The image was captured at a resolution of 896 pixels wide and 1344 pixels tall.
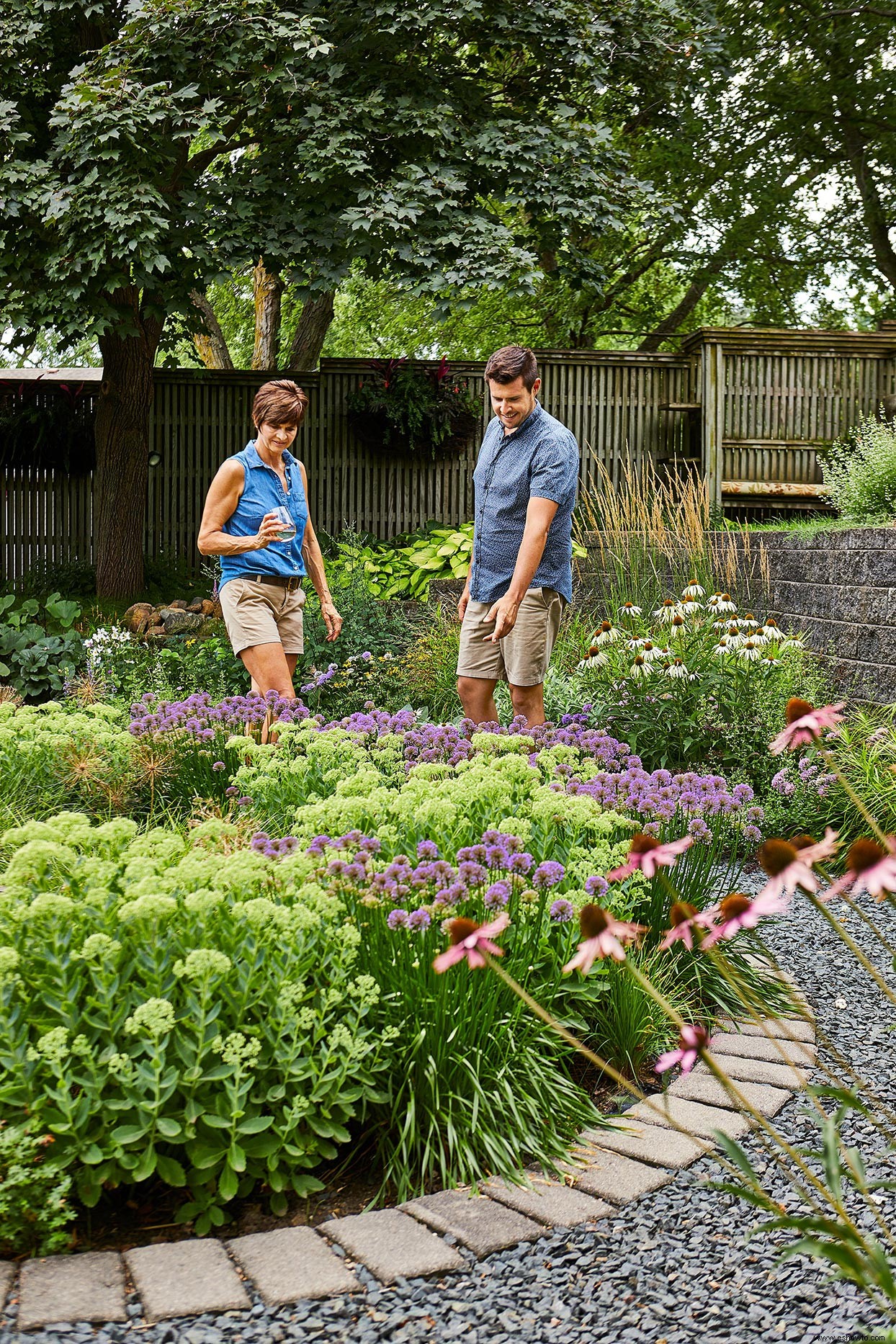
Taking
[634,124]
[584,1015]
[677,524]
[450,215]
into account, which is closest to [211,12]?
[450,215]

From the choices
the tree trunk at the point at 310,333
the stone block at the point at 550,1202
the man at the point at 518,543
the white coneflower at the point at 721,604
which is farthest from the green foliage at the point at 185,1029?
the tree trunk at the point at 310,333

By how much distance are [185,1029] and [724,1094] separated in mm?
1205

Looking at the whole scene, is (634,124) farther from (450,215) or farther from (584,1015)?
(584,1015)

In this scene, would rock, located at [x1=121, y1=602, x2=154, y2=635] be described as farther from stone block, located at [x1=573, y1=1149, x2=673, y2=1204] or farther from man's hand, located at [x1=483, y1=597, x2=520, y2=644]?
stone block, located at [x1=573, y1=1149, x2=673, y2=1204]

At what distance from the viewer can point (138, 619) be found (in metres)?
7.76

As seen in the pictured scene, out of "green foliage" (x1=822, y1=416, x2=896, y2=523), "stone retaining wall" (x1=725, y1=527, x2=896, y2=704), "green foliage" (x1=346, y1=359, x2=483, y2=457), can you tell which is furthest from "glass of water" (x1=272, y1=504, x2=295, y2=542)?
"green foliage" (x1=346, y1=359, x2=483, y2=457)

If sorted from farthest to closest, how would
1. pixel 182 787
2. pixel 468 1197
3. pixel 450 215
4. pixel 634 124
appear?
pixel 634 124 → pixel 450 215 → pixel 182 787 → pixel 468 1197

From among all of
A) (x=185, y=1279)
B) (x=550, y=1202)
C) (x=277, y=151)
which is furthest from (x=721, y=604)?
(x=277, y=151)

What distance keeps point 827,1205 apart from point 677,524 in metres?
5.11

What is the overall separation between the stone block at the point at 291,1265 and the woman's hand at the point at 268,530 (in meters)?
2.91

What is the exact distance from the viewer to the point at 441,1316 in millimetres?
1685

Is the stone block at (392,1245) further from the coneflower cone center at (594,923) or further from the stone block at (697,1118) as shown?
the coneflower cone center at (594,923)

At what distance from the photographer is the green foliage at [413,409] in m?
10.1

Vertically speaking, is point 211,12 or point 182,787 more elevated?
point 211,12
